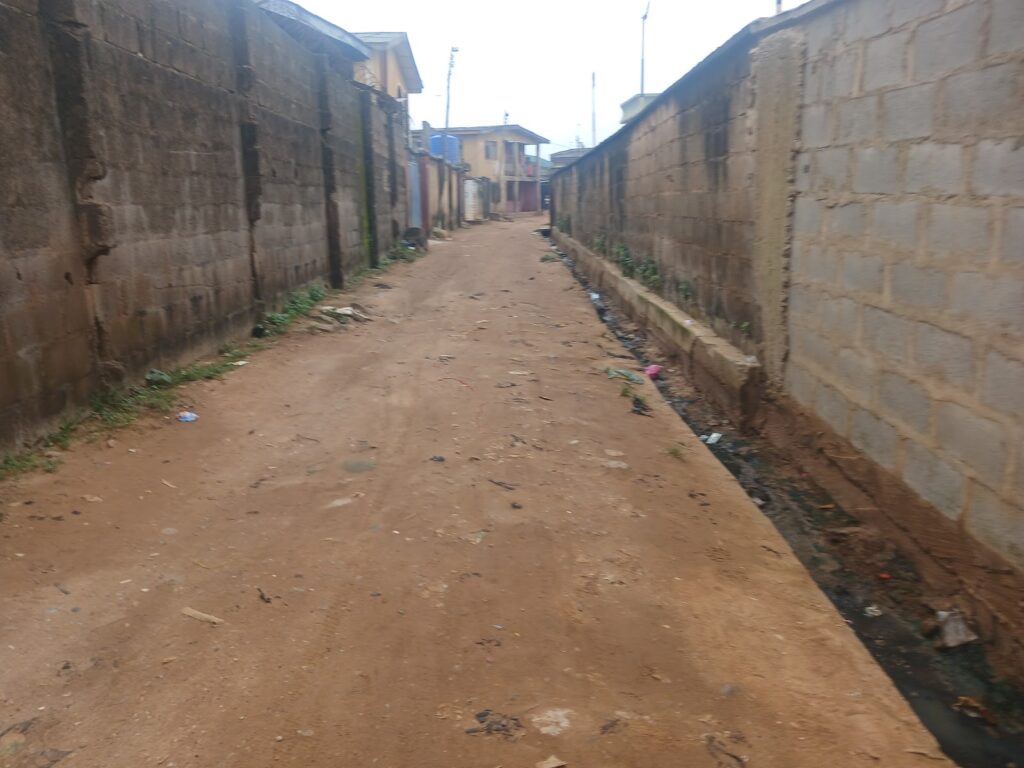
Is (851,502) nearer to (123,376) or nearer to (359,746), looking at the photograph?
(359,746)

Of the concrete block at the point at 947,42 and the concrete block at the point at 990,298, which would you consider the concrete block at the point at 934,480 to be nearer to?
the concrete block at the point at 990,298

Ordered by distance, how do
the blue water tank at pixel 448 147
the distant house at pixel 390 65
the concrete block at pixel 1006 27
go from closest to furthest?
the concrete block at pixel 1006 27, the distant house at pixel 390 65, the blue water tank at pixel 448 147

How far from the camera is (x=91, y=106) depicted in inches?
196

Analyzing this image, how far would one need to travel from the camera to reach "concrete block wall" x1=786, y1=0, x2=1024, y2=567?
8.99ft

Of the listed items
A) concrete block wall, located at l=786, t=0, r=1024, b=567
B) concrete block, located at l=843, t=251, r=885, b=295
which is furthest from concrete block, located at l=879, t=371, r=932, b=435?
concrete block, located at l=843, t=251, r=885, b=295

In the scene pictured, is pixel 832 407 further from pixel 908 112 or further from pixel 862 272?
pixel 908 112

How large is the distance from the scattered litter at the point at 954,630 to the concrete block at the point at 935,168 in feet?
5.42

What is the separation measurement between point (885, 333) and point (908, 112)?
3.27ft

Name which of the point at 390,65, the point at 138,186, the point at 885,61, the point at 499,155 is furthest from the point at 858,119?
the point at 499,155

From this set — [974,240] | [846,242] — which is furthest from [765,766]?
[846,242]

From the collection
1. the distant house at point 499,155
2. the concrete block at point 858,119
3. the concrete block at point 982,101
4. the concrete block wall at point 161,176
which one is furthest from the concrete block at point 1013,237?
the distant house at point 499,155

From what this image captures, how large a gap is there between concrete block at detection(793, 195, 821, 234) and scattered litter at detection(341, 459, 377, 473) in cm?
295

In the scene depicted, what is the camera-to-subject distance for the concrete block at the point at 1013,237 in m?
2.65

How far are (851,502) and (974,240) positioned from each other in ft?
5.33
